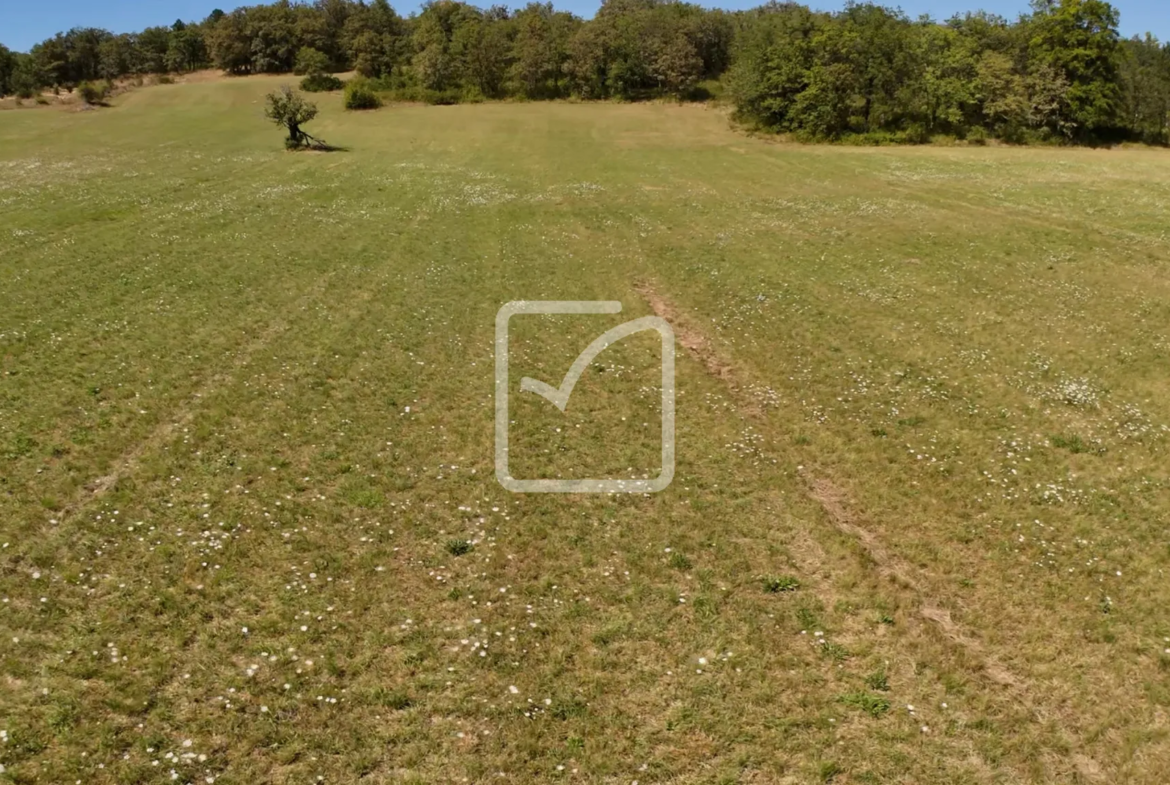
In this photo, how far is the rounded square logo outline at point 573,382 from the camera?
13914 millimetres

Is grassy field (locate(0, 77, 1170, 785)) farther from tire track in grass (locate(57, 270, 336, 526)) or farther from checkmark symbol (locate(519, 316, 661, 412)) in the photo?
checkmark symbol (locate(519, 316, 661, 412))

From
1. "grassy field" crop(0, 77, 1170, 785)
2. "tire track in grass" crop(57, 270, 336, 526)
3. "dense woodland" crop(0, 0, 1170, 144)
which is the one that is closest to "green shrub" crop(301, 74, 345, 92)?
"dense woodland" crop(0, 0, 1170, 144)

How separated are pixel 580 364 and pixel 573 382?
137cm

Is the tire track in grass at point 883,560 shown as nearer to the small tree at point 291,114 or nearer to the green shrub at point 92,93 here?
the small tree at point 291,114

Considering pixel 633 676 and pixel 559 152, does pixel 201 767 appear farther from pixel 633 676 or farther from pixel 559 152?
pixel 559 152

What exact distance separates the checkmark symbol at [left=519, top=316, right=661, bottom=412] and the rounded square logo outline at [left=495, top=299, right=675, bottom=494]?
0.11 feet

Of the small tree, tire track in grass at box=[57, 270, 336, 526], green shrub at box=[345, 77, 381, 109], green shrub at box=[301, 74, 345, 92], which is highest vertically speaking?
green shrub at box=[301, 74, 345, 92]

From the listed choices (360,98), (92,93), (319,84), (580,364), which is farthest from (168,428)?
(319,84)

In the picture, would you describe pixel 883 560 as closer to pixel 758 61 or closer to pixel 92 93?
pixel 758 61

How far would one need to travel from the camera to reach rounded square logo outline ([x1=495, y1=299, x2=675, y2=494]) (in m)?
13.9

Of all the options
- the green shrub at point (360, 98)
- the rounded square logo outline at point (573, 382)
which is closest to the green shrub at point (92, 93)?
the green shrub at point (360, 98)

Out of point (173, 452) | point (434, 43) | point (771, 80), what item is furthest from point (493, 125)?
point (173, 452)

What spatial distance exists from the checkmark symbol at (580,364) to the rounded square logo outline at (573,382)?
1.3 inches

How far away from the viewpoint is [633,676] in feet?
30.8
